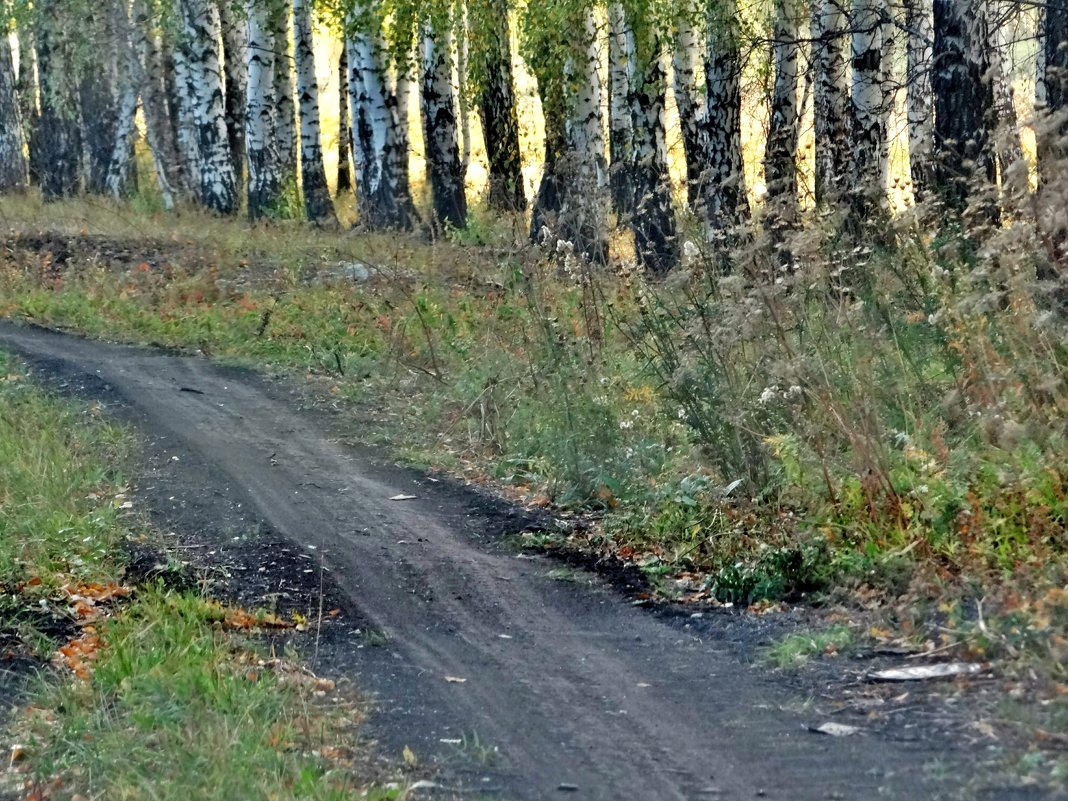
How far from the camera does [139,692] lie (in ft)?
16.8

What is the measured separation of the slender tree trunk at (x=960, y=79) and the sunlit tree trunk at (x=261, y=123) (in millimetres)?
14027

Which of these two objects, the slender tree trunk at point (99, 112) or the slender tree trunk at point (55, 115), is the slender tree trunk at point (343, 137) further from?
the slender tree trunk at point (55, 115)

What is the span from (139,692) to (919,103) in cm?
1158

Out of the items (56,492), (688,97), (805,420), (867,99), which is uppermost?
(688,97)

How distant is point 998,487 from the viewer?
5.73m

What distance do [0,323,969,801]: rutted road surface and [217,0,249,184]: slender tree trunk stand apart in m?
18.8

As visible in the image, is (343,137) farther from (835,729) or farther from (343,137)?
(835,729)

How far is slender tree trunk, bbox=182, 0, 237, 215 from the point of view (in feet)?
73.4

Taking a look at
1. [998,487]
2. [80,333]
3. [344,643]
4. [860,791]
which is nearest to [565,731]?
[860,791]

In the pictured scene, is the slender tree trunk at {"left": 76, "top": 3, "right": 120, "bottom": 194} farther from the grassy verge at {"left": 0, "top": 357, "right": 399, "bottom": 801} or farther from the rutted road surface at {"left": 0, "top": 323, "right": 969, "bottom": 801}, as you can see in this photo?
the grassy verge at {"left": 0, "top": 357, "right": 399, "bottom": 801}

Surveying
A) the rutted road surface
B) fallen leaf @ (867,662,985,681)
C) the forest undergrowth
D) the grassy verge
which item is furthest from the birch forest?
the grassy verge

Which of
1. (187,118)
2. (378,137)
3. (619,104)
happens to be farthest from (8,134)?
(619,104)

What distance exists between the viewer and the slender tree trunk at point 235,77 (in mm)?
26922

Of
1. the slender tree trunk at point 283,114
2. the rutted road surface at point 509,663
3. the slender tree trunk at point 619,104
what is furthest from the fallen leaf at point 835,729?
the slender tree trunk at point 283,114
